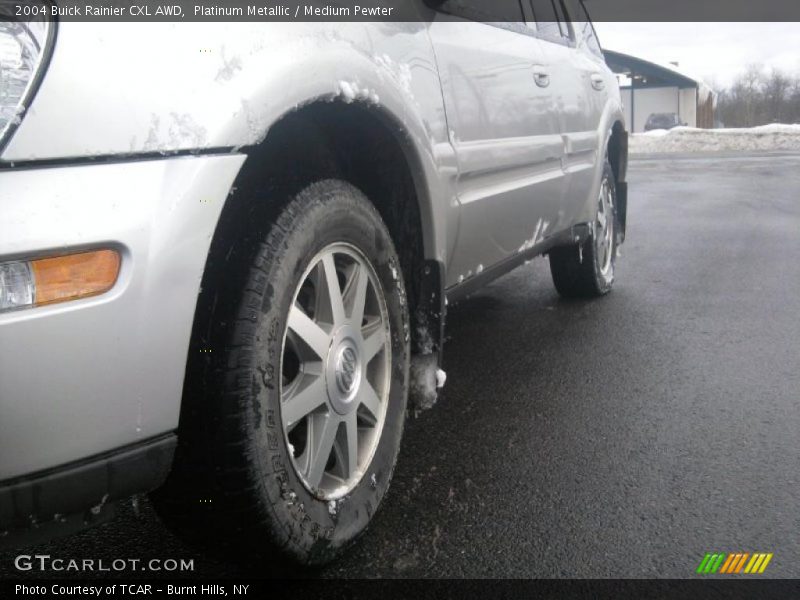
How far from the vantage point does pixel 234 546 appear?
1699 millimetres

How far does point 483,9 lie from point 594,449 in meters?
1.52

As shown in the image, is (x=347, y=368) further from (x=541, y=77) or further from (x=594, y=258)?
(x=594, y=258)

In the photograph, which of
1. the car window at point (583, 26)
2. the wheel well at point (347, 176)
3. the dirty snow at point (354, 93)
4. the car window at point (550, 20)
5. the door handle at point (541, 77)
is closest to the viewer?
the wheel well at point (347, 176)

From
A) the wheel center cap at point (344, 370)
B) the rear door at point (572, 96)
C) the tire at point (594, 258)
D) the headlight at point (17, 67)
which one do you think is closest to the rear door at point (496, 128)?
the rear door at point (572, 96)

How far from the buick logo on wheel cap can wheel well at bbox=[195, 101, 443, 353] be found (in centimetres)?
39

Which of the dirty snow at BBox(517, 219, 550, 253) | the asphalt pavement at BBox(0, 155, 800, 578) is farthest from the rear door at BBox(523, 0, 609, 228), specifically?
the asphalt pavement at BBox(0, 155, 800, 578)

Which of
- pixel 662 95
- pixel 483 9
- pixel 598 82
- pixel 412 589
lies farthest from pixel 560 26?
pixel 662 95

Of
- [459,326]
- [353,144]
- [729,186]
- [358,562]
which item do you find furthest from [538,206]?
[729,186]

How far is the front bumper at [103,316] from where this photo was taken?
1276 mm

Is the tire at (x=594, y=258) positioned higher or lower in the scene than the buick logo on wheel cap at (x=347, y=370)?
lower

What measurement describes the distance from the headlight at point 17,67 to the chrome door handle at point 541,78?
221 centimetres

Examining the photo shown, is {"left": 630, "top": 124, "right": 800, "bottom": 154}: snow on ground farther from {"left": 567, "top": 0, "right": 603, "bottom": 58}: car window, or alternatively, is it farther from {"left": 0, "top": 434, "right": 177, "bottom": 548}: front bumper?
{"left": 0, "top": 434, "right": 177, "bottom": 548}: front bumper

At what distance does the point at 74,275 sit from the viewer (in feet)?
4.34

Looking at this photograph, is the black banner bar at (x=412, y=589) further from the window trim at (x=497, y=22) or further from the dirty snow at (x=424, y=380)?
the window trim at (x=497, y=22)
